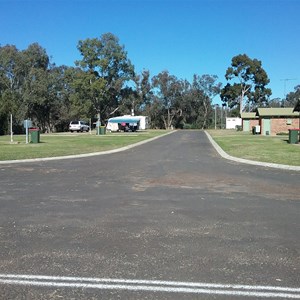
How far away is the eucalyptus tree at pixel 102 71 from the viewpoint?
224 ft

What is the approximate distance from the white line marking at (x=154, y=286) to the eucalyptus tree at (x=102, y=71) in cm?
6354

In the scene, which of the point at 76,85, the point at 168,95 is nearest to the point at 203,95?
the point at 168,95

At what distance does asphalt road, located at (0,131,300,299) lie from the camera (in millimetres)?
4309

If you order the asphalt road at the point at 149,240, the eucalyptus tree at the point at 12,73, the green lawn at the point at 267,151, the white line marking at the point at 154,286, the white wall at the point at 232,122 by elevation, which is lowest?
the white line marking at the point at 154,286

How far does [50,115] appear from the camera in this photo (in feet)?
254

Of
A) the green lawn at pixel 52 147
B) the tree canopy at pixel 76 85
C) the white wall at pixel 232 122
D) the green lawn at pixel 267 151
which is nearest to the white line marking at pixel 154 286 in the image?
the green lawn at pixel 267 151

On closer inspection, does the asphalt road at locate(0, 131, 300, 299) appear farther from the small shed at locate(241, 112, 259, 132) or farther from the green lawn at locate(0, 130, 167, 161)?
the small shed at locate(241, 112, 259, 132)

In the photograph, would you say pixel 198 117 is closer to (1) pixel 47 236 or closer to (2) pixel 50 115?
(2) pixel 50 115

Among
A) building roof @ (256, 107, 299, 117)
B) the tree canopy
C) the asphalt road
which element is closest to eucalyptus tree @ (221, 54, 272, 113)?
the tree canopy

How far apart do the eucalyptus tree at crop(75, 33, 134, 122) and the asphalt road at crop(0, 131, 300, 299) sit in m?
58.2

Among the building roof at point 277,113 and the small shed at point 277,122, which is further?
the small shed at point 277,122

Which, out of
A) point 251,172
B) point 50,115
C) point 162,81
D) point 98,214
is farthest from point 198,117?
point 98,214

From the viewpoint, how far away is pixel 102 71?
251 feet

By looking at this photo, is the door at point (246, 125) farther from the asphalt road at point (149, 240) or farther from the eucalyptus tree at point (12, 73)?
the asphalt road at point (149, 240)
